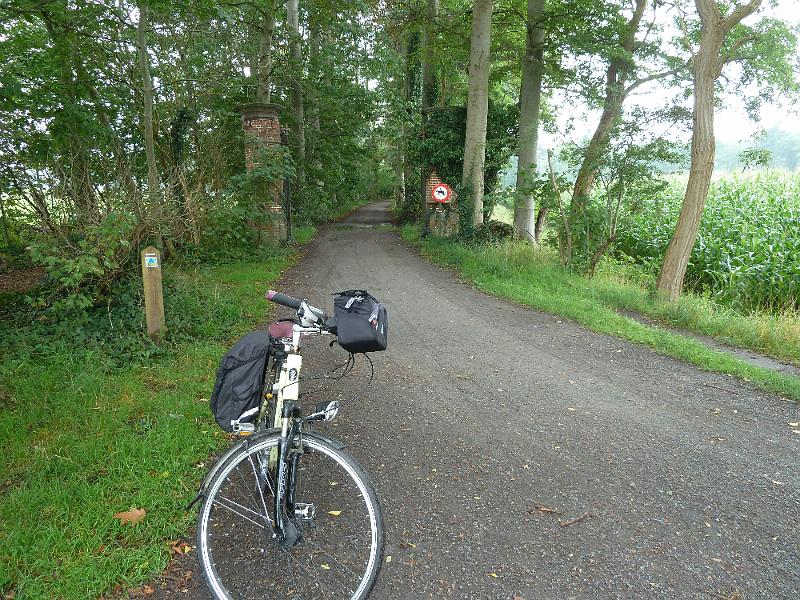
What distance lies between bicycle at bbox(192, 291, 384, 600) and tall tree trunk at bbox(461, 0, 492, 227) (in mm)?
12858

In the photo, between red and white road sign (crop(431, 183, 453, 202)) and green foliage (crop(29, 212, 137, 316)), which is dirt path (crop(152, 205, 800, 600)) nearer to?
green foliage (crop(29, 212, 137, 316))

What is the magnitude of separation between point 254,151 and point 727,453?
39.3 ft

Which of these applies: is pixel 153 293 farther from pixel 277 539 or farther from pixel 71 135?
pixel 277 539

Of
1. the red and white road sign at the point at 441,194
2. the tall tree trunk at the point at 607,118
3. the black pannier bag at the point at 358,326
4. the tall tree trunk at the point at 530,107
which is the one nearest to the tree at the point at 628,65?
the tall tree trunk at the point at 607,118

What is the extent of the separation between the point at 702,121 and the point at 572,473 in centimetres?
783

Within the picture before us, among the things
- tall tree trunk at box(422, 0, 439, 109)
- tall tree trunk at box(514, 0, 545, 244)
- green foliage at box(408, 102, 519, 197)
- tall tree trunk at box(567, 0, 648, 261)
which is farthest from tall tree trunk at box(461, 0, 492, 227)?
tall tree trunk at box(567, 0, 648, 261)

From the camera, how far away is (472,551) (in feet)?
9.95

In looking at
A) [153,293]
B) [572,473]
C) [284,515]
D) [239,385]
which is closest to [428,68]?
[153,293]

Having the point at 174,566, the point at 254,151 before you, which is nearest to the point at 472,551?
the point at 174,566

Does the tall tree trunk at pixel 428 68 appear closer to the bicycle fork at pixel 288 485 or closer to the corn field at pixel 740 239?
the corn field at pixel 740 239

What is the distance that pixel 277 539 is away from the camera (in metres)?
2.65

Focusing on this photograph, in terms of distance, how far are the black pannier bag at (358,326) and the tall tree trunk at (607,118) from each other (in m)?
9.81

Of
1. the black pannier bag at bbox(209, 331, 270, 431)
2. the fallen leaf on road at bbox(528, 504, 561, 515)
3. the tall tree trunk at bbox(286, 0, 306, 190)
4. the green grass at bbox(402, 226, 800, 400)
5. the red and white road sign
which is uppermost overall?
the tall tree trunk at bbox(286, 0, 306, 190)

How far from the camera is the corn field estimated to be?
37.4 ft
